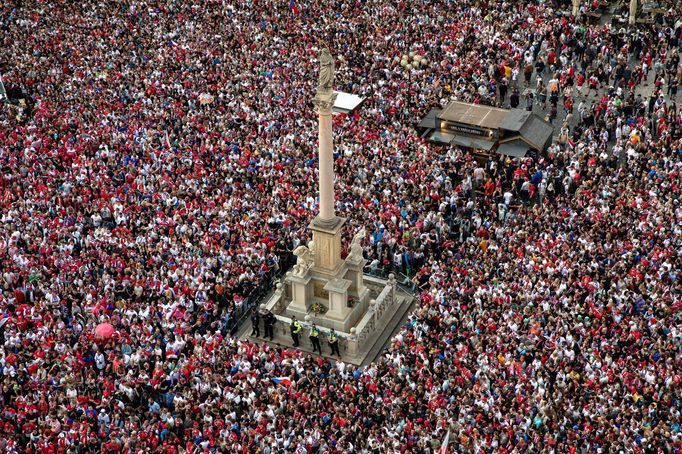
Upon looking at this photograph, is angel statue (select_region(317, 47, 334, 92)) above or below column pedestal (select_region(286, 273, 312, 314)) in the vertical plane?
above

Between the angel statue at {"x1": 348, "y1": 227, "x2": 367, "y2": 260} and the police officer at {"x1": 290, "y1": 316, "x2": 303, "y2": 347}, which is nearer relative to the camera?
the police officer at {"x1": 290, "y1": 316, "x2": 303, "y2": 347}

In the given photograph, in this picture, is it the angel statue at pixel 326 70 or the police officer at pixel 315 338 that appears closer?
the angel statue at pixel 326 70

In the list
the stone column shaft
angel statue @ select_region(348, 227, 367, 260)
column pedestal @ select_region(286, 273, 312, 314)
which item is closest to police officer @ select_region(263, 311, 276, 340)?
column pedestal @ select_region(286, 273, 312, 314)

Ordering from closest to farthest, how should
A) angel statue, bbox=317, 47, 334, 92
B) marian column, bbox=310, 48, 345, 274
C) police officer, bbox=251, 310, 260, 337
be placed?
angel statue, bbox=317, 47, 334, 92 → marian column, bbox=310, 48, 345, 274 → police officer, bbox=251, 310, 260, 337

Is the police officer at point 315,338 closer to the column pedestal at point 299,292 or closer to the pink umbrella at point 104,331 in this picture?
the column pedestal at point 299,292

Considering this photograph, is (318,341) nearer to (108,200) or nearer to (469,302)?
(469,302)

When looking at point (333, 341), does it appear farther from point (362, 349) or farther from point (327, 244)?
point (327, 244)

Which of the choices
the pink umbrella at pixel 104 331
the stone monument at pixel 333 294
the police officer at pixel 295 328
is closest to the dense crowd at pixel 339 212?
the pink umbrella at pixel 104 331

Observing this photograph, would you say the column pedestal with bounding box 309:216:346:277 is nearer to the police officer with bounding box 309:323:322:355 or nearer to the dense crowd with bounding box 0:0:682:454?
the police officer with bounding box 309:323:322:355
